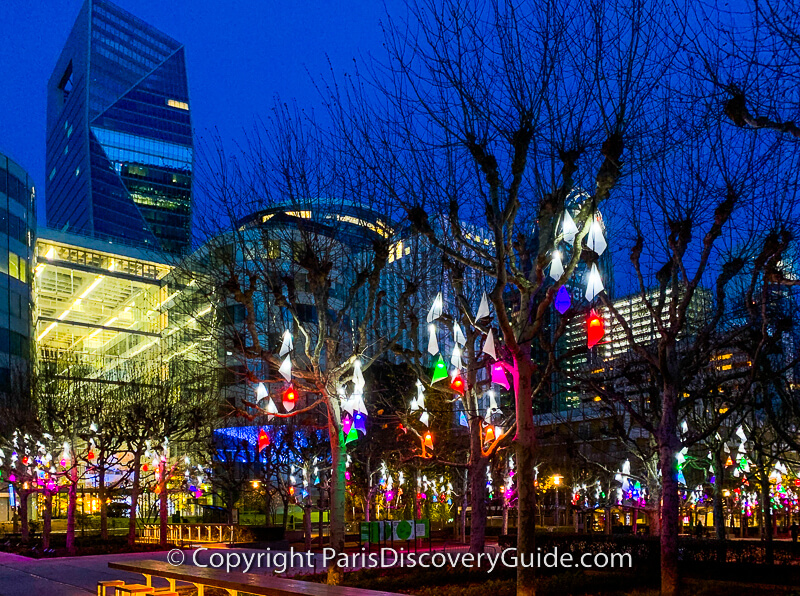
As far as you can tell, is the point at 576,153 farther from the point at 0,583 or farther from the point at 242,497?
the point at 242,497

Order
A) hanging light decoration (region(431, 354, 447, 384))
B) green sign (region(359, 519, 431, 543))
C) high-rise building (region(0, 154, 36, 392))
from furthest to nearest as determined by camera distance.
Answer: high-rise building (region(0, 154, 36, 392))
green sign (region(359, 519, 431, 543))
hanging light decoration (region(431, 354, 447, 384))

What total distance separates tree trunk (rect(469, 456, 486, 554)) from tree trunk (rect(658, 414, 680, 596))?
4.91 meters

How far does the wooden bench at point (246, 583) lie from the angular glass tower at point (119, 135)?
111 meters

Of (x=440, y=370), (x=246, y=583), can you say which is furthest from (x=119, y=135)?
(x=246, y=583)

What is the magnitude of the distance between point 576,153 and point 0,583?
15840 millimetres

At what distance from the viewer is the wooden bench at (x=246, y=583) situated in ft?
32.7

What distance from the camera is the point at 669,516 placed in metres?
12.1

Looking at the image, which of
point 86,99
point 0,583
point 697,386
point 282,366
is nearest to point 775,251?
point 282,366

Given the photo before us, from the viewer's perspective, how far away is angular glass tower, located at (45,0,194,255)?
133 m

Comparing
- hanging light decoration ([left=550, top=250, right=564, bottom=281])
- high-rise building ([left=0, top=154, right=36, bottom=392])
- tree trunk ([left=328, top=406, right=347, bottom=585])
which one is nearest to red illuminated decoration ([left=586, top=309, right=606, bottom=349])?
hanging light decoration ([left=550, top=250, right=564, bottom=281])

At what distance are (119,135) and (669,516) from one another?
135035 millimetres

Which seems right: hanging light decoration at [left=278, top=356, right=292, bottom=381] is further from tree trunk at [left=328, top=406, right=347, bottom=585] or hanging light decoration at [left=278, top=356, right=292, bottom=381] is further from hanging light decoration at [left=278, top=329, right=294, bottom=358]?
tree trunk at [left=328, top=406, right=347, bottom=585]

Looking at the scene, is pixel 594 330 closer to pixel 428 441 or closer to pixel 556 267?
pixel 556 267

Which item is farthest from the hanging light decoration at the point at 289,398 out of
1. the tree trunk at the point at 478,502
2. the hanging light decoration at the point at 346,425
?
the tree trunk at the point at 478,502
